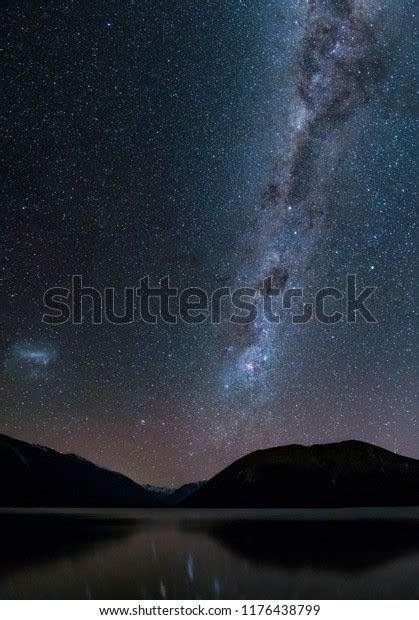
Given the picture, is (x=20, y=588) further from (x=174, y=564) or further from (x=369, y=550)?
(x=369, y=550)

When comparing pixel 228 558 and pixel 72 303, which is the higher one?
pixel 72 303

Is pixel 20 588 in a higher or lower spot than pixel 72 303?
lower

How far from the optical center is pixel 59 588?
22719 mm

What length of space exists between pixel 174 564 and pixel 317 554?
969 centimetres
